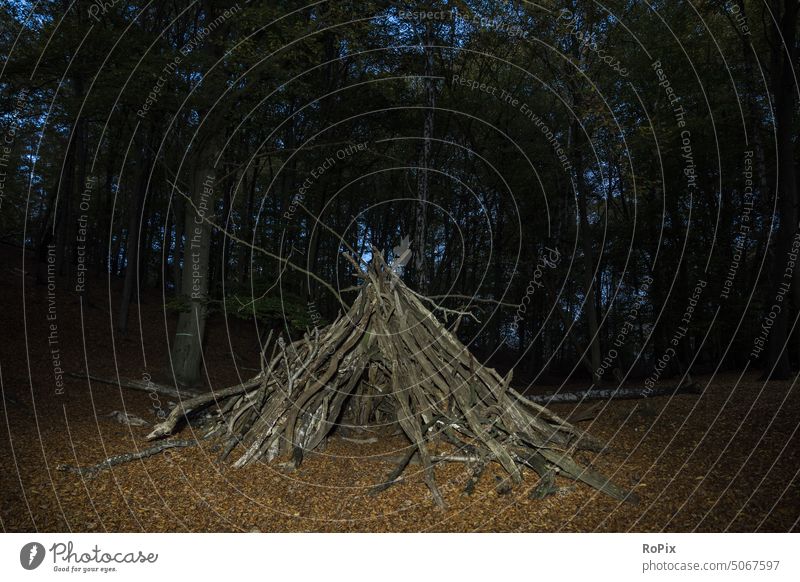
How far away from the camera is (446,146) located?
22953 mm

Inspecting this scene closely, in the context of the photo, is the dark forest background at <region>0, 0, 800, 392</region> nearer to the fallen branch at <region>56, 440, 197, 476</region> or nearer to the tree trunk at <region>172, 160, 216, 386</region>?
the tree trunk at <region>172, 160, 216, 386</region>

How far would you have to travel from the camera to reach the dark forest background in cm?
984

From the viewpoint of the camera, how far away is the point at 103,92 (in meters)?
9.32

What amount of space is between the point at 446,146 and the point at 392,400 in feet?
55.9

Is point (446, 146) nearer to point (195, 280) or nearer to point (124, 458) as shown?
point (195, 280)

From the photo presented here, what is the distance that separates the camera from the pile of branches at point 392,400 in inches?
239

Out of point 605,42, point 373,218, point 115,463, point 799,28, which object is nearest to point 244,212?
point 373,218

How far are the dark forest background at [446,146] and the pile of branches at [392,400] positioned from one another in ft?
2.40

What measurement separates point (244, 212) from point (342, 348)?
46.1ft

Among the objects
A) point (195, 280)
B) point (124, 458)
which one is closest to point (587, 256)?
point (195, 280)

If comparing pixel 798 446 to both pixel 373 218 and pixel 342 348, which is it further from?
pixel 373 218

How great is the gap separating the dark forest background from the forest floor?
1.63 meters

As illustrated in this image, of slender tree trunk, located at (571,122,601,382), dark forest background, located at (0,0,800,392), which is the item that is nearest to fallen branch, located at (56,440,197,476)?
dark forest background, located at (0,0,800,392)

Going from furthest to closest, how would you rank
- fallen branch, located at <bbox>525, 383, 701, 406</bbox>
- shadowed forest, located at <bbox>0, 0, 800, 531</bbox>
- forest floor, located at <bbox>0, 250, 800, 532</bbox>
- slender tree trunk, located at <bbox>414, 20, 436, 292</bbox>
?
slender tree trunk, located at <bbox>414, 20, 436, 292</bbox>
fallen branch, located at <bbox>525, 383, 701, 406</bbox>
shadowed forest, located at <bbox>0, 0, 800, 531</bbox>
forest floor, located at <bbox>0, 250, 800, 532</bbox>
